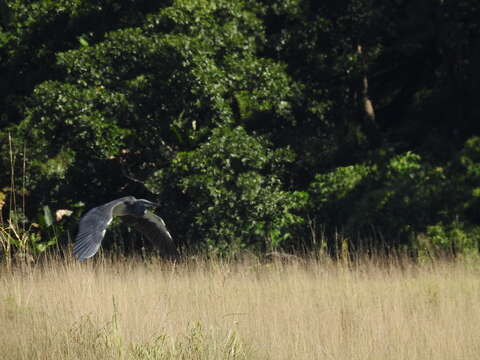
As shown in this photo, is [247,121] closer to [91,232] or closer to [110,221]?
[110,221]

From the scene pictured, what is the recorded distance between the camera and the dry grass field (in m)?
6.07

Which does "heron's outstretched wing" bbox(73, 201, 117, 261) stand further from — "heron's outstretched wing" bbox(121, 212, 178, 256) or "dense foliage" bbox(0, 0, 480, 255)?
"dense foliage" bbox(0, 0, 480, 255)

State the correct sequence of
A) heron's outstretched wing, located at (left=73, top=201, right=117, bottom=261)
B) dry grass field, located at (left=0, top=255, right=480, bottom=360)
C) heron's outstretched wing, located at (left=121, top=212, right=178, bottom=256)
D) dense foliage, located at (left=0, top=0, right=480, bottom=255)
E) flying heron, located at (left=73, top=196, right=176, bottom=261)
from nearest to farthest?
dry grass field, located at (left=0, top=255, right=480, bottom=360) < heron's outstretched wing, located at (left=73, top=201, right=117, bottom=261) < flying heron, located at (left=73, top=196, right=176, bottom=261) < heron's outstretched wing, located at (left=121, top=212, right=178, bottom=256) < dense foliage, located at (left=0, top=0, right=480, bottom=255)

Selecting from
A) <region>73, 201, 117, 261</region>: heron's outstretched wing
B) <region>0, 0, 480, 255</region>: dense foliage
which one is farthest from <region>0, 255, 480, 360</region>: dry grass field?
<region>0, 0, 480, 255</region>: dense foliage

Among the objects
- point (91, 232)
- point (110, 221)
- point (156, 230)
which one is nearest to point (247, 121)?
point (156, 230)

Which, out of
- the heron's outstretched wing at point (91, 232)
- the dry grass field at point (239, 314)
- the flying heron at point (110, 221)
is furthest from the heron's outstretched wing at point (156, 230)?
the heron's outstretched wing at point (91, 232)

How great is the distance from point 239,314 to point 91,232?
1358 mm

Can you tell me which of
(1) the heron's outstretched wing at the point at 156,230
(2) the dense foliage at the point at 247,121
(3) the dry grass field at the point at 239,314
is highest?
(2) the dense foliage at the point at 247,121

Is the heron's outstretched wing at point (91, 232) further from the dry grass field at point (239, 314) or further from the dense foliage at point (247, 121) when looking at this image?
the dense foliage at point (247, 121)

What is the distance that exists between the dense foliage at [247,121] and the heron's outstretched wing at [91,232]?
299 cm

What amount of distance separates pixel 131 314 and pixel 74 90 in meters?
5.24

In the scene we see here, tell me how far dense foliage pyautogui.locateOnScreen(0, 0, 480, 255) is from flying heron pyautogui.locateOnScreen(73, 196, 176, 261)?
162 centimetres

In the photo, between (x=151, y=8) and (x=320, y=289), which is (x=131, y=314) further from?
(x=151, y=8)

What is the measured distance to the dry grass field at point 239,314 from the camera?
6.07 meters
